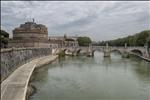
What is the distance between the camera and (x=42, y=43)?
54250 millimetres

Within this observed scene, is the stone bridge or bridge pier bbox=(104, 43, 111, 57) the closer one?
the stone bridge

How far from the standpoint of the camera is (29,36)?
56312 mm

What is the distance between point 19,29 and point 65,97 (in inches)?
1823

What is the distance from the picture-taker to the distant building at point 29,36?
2058 inches

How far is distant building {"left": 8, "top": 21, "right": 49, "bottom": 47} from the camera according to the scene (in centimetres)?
5228

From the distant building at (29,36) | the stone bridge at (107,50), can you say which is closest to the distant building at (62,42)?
the distant building at (29,36)

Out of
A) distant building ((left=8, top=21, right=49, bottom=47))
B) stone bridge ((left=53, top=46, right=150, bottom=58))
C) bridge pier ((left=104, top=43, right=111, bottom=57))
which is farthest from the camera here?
distant building ((left=8, top=21, right=49, bottom=47))

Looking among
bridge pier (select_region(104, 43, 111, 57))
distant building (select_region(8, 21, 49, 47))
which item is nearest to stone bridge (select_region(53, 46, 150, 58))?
bridge pier (select_region(104, 43, 111, 57))

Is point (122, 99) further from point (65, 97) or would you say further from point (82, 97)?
point (65, 97)

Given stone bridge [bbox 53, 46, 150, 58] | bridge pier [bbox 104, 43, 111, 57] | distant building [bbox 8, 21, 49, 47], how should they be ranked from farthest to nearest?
distant building [bbox 8, 21, 49, 47], bridge pier [bbox 104, 43, 111, 57], stone bridge [bbox 53, 46, 150, 58]

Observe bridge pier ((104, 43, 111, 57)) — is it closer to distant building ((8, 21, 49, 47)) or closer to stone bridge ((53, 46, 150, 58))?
stone bridge ((53, 46, 150, 58))

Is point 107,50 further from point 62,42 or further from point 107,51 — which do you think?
point 62,42

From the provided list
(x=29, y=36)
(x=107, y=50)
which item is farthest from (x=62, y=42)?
(x=107, y=50)

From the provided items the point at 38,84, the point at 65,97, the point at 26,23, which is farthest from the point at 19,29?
the point at 65,97
